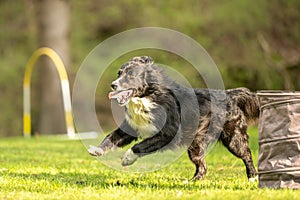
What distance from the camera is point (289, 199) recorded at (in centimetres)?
537

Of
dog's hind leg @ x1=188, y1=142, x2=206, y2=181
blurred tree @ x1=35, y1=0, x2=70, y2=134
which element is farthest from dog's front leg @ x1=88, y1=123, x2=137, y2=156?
blurred tree @ x1=35, y1=0, x2=70, y2=134

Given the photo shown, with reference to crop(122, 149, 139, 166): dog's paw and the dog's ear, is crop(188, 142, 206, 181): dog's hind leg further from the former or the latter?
the dog's ear

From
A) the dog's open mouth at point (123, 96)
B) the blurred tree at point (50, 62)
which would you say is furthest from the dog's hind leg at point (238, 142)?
the blurred tree at point (50, 62)

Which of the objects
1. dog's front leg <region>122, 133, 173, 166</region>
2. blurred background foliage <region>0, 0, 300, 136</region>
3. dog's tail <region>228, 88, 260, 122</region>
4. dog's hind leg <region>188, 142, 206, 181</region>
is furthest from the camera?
blurred background foliage <region>0, 0, 300, 136</region>

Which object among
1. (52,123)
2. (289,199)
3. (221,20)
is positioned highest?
(221,20)

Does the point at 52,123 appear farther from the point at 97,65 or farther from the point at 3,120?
the point at 3,120

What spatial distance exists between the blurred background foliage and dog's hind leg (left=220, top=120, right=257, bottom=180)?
17.5 meters

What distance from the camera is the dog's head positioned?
6.92 m

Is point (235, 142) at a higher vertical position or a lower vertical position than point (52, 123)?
lower

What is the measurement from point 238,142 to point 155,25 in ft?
68.3

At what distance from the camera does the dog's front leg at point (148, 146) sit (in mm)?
6917

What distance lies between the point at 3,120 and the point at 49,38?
285 inches

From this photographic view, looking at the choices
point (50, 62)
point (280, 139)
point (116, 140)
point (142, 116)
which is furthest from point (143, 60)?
point (50, 62)

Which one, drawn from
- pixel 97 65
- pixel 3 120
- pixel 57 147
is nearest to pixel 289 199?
pixel 57 147
